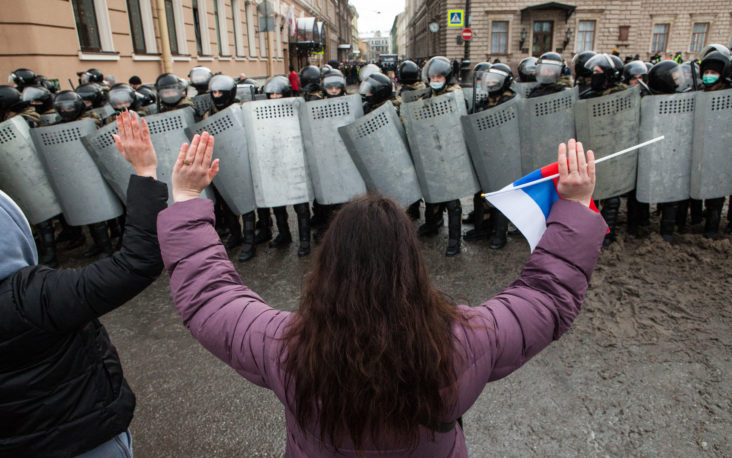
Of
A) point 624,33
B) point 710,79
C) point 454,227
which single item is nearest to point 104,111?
point 454,227

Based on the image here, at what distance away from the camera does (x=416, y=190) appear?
4551mm

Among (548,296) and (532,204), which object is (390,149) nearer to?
(532,204)

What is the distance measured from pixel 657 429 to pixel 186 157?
251 cm

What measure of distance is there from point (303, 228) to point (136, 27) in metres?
9.65

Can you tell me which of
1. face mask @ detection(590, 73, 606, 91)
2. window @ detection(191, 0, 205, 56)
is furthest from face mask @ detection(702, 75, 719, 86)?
window @ detection(191, 0, 205, 56)

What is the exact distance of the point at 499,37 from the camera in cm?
3203

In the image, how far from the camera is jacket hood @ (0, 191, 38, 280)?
111cm

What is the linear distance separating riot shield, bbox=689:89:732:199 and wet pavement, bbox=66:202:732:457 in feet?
2.43

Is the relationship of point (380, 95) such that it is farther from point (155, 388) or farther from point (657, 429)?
point (657, 429)

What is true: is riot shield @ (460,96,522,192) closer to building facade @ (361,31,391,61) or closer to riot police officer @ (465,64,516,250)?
riot police officer @ (465,64,516,250)

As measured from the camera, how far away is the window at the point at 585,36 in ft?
103

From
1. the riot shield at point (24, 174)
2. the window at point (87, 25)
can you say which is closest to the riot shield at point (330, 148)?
the riot shield at point (24, 174)

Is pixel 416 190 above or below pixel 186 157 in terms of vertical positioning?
below

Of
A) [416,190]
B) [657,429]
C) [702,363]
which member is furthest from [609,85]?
[657,429]
